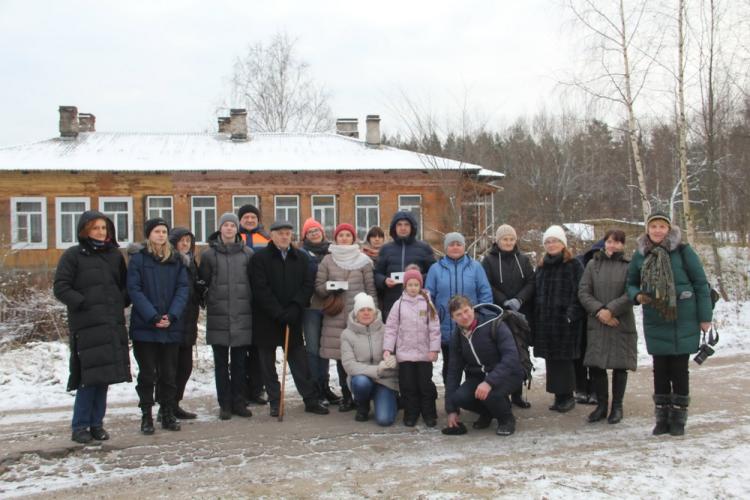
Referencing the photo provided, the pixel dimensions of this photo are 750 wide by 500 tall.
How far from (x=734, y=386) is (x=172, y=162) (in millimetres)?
21747

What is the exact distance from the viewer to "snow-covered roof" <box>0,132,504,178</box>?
944 inches

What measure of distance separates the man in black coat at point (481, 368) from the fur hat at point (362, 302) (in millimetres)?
884

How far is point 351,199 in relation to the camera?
25.5m

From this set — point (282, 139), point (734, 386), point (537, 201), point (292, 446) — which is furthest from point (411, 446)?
point (537, 201)

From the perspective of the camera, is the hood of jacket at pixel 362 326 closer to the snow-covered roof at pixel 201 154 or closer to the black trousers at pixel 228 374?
the black trousers at pixel 228 374

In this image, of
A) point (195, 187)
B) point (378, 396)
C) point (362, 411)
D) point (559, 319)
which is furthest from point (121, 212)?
point (559, 319)

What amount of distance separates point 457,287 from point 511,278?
2.13 feet

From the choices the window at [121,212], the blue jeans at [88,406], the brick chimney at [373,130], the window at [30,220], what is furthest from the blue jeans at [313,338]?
the window at [30,220]

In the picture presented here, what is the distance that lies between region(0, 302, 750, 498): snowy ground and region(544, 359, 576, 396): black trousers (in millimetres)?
243

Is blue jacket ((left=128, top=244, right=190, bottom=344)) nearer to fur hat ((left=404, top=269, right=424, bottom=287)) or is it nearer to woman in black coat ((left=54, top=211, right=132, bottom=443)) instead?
woman in black coat ((left=54, top=211, right=132, bottom=443))

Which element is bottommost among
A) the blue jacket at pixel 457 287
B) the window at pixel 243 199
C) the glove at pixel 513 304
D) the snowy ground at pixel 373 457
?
the snowy ground at pixel 373 457

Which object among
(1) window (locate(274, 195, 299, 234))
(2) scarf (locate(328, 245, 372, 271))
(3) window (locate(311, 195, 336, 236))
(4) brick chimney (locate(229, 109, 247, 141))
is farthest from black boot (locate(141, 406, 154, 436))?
(4) brick chimney (locate(229, 109, 247, 141))

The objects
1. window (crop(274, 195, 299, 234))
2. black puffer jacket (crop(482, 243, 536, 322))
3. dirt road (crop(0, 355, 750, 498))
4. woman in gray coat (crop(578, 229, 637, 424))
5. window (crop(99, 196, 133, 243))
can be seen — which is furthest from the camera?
window (crop(274, 195, 299, 234))

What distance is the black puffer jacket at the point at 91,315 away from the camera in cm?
511
